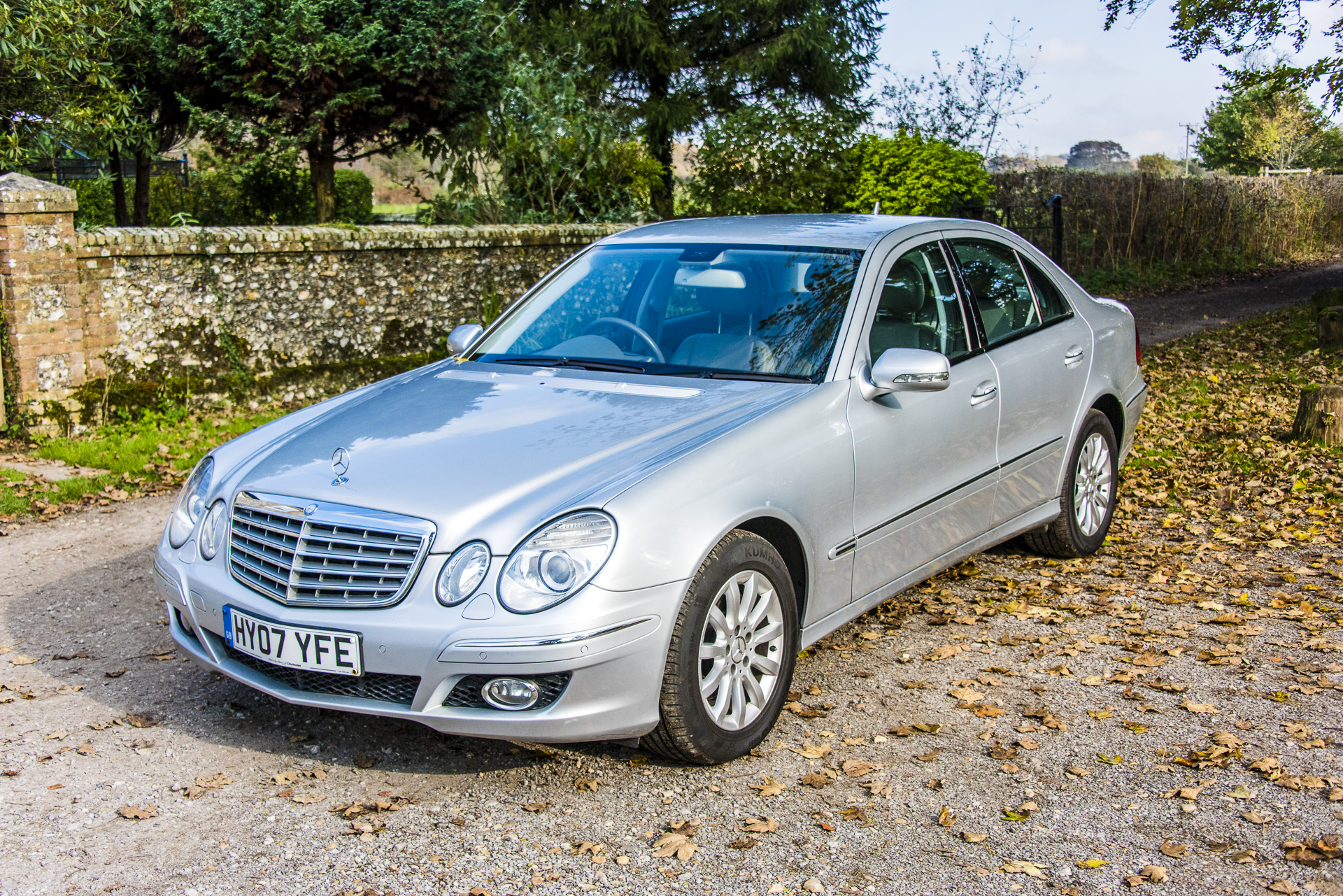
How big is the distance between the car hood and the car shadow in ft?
2.61

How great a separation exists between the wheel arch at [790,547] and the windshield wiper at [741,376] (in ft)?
2.14

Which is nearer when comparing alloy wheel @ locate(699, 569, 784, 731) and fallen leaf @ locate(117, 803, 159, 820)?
fallen leaf @ locate(117, 803, 159, 820)

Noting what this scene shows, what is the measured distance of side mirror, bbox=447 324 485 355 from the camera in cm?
522

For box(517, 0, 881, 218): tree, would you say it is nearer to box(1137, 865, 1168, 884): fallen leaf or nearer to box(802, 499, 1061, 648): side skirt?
box(802, 499, 1061, 648): side skirt

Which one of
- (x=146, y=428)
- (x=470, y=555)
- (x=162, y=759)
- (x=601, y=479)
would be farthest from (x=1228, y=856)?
(x=146, y=428)

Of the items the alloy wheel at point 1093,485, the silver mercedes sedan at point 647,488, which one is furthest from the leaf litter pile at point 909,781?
the alloy wheel at point 1093,485

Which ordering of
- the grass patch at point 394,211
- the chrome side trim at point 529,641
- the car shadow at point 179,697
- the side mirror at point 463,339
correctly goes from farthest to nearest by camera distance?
the grass patch at point 394,211
the side mirror at point 463,339
the car shadow at point 179,697
the chrome side trim at point 529,641

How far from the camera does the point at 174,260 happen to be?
9227mm

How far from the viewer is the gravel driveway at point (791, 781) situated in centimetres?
321

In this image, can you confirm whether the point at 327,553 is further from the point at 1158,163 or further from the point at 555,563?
the point at 1158,163

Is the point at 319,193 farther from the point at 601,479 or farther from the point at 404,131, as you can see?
the point at 601,479

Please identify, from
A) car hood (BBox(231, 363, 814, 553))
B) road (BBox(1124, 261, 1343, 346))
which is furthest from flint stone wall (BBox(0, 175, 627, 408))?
road (BBox(1124, 261, 1343, 346))

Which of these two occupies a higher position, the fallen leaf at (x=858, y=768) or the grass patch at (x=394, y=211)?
the grass patch at (x=394, y=211)

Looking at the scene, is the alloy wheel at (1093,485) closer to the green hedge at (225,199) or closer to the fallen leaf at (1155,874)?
the fallen leaf at (1155,874)
